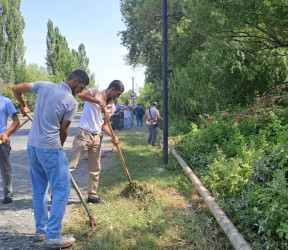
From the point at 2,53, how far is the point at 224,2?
42230mm

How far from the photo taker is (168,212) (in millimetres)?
4426

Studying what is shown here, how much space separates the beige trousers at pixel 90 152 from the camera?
4.78 meters

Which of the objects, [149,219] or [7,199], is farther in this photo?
[7,199]

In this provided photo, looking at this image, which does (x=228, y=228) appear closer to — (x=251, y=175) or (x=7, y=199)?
(x=251, y=175)

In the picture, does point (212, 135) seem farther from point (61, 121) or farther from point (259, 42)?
point (61, 121)

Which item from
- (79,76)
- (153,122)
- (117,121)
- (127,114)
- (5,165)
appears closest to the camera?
(79,76)

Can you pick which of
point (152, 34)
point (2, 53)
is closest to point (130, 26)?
point (152, 34)

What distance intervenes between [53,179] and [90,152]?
1.71 meters

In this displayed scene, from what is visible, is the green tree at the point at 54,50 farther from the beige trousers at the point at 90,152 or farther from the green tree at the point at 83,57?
the beige trousers at the point at 90,152

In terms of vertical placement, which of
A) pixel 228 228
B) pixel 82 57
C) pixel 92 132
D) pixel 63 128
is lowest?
pixel 228 228

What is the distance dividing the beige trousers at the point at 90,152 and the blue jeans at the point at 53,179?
125 centimetres

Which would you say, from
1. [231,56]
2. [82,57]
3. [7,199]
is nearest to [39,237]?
[7,199]

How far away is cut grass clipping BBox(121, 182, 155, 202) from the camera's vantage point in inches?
193

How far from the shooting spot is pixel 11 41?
44188mm
